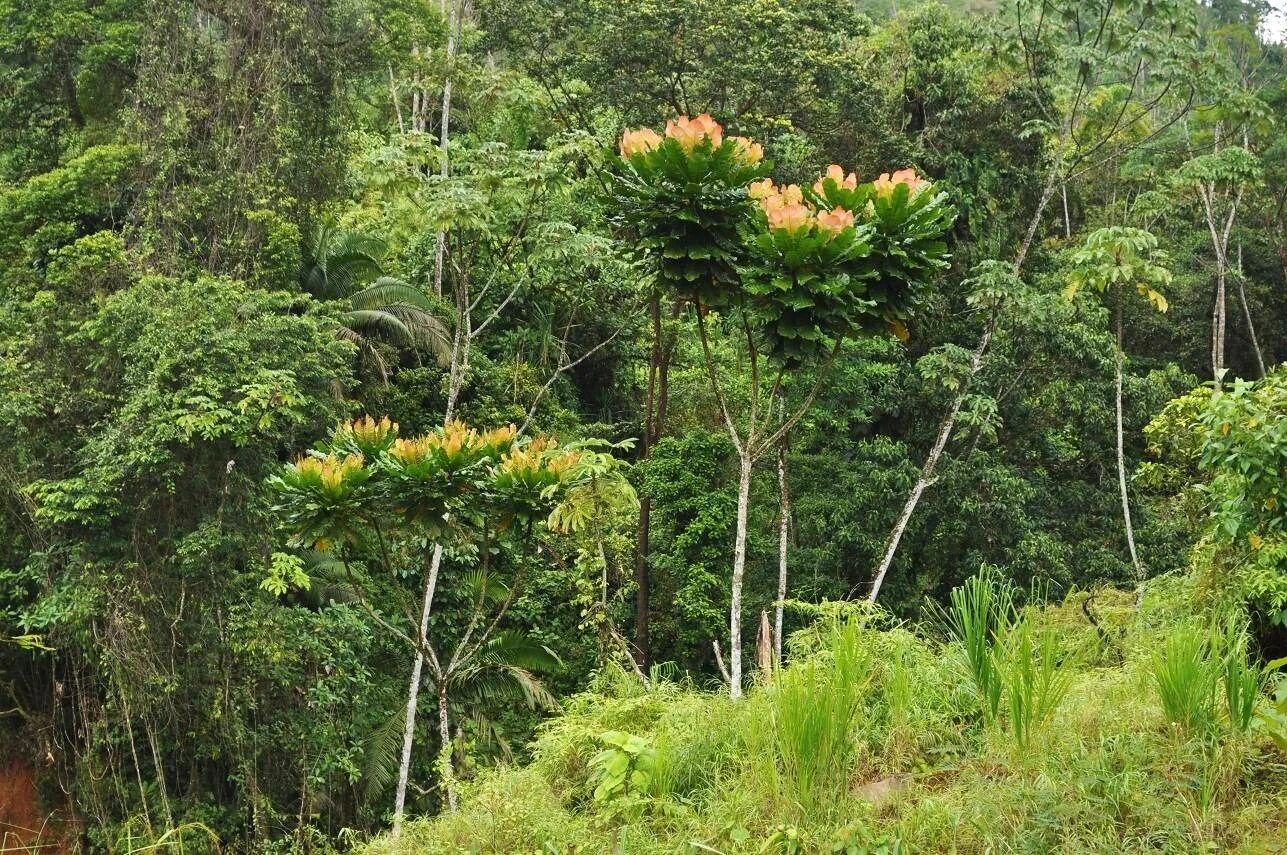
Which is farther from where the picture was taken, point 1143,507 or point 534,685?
point 1143,507

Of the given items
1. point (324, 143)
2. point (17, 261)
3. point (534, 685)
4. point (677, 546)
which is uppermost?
point (324, 143)

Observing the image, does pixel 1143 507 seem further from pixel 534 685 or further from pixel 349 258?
pixel 349 258

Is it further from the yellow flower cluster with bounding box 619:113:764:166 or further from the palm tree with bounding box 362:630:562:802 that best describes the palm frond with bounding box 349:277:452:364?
the yellow flower cluster with bounding box 619:113:764:166

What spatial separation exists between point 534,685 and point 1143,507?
6.51 meters

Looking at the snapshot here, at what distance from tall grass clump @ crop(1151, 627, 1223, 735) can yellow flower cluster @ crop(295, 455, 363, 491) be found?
3.21 metres

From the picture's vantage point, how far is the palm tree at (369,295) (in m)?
10.8

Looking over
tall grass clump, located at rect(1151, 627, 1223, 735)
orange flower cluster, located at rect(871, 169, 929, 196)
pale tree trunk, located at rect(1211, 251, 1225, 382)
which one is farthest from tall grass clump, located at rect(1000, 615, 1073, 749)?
pale tree trunk, located at rect(1211, 251, 1225, 382)

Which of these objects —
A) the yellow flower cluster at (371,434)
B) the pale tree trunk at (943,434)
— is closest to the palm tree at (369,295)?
the pale tree trunk at (943,434)

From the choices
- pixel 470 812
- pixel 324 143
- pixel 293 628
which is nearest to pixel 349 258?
pixel 324 143

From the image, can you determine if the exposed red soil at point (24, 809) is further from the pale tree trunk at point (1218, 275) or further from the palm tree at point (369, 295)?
the pale tree trunk at point (1218, 275)

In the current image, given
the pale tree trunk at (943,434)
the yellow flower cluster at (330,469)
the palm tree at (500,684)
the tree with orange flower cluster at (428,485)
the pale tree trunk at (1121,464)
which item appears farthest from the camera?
the pale tree trunk at (1121,464)

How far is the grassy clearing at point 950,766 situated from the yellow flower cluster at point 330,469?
4.93 ft

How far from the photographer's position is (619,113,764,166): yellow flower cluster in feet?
13.2

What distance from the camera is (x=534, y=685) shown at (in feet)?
32.6
